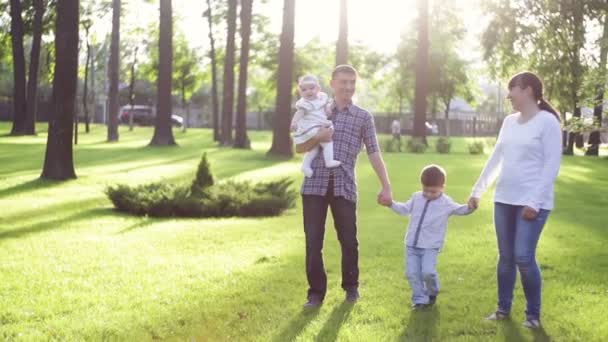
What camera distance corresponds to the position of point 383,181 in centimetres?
700

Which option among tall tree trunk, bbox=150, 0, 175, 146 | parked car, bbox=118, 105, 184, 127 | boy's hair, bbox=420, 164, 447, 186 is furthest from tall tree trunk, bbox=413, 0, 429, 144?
parked car, bbox=118, 105, 184, 127

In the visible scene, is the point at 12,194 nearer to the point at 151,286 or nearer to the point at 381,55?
the point at 151,286

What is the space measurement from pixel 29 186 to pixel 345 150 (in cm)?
1346

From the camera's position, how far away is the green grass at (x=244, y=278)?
21.0 ft

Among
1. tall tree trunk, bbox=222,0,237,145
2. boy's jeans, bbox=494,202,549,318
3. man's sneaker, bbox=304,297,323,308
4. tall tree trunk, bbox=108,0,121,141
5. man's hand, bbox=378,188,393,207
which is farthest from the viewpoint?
tall tree trunk, bbox=222,0,237,145

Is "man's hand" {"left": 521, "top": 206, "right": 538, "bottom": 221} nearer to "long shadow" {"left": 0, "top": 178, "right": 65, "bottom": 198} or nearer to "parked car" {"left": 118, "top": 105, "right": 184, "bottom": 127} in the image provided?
"long shadow" {"left": 0, "top": 178, "right": 65, "bottom": 198}

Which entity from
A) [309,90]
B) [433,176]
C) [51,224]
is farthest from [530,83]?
[51,224]

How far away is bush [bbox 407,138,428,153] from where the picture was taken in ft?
117

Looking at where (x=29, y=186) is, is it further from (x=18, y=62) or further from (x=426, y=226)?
(x=18, y=62)

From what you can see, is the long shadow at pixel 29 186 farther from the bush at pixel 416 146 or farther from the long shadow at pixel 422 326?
the bush at pixel 416 146

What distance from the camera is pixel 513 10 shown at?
35.1m

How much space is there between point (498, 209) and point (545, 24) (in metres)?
29.2

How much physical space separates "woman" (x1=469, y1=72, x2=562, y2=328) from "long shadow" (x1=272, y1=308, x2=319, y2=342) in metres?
1.72

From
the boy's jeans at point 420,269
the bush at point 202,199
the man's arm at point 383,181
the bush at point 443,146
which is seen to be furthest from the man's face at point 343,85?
the bush at point 443,146
